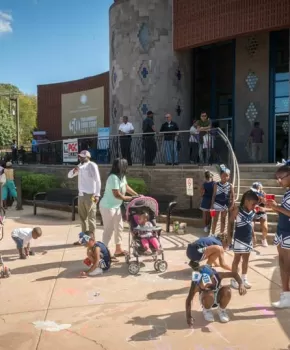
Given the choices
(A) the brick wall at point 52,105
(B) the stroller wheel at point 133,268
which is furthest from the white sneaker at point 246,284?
(A) the brick wall at point 52,105

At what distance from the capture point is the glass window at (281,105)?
1587 cm

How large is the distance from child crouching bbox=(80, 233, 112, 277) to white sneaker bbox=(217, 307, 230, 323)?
7.22 ft

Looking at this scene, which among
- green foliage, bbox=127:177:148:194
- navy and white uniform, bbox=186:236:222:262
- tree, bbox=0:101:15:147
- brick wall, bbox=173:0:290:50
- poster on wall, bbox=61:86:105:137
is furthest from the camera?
tree, bbox=0:101:15:147

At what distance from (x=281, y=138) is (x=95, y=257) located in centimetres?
1184

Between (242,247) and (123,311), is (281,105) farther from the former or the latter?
(123,311)

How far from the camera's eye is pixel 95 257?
6.14 metres

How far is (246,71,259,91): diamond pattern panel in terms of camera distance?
16562mm

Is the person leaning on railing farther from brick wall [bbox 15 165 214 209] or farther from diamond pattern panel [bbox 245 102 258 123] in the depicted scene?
diamond pattern panel [bbox 245 102 258 123]

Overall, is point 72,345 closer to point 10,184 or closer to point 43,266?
point 43,266

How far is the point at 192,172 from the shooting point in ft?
38.6

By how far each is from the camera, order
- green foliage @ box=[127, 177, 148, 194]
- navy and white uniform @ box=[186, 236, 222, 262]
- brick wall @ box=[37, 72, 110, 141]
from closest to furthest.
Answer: navy and white uniform @ box=[186, 236, 222, 262]
green foliage @ box=[127, 177, 148, 194]
brick wall @ box=[37, 72, 110, 141]

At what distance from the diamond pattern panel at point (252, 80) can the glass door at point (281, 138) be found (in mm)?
1530

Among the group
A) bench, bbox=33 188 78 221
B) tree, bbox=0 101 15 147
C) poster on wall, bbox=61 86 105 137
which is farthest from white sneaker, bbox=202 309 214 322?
tree, bbox=0 101 15 147

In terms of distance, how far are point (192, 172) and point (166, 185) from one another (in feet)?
3.11
